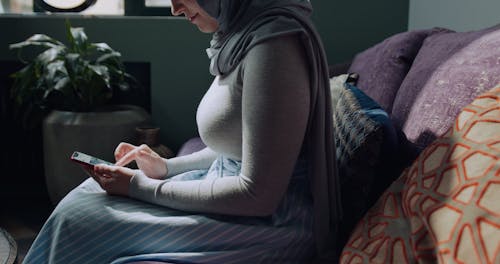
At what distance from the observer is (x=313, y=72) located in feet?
3.35

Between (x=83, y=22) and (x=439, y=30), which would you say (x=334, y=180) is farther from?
(x=83, y=22)

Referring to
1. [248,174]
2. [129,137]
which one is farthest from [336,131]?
[129,137]

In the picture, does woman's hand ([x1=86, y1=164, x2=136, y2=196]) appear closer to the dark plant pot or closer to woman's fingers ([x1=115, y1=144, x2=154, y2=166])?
woman's fingers ([x1=115, y1=144, x2=154, y2=166])

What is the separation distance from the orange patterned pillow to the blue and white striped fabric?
174 millimetres

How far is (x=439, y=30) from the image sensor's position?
1650 millimetres

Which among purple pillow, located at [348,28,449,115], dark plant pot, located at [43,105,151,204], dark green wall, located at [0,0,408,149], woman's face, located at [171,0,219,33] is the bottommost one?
dark plant pot, located at [43,105,151,204]

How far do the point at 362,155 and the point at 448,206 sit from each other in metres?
0.32

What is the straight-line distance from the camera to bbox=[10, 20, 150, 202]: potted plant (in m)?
2.43

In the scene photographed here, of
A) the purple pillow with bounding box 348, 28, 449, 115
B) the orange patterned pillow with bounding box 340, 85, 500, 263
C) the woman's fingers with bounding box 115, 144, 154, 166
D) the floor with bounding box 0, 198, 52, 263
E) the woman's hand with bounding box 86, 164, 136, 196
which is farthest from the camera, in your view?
the floor with bounding box 0, 198, 52, 263

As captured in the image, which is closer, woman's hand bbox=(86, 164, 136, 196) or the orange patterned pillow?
the orange patterned pillow

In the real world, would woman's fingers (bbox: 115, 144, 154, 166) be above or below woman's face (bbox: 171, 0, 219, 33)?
below

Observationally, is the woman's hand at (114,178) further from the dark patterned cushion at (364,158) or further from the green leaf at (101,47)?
the green leaf at (101,47)

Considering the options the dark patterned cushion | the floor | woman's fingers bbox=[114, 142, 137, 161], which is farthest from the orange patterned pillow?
the floor

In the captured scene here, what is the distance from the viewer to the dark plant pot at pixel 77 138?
2.43 metres
